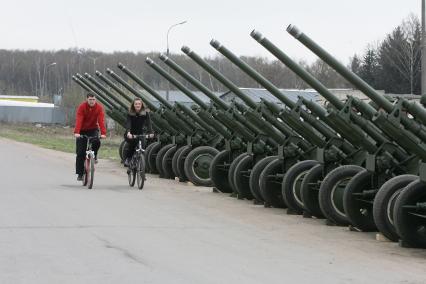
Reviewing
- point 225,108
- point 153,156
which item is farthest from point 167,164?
point 225,108

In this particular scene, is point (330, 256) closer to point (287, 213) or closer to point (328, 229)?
point (328, 229)

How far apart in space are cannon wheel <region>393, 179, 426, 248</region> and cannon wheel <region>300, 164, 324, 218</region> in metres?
2.56

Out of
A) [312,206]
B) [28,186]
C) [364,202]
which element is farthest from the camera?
[28,186]

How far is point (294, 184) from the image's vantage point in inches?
488

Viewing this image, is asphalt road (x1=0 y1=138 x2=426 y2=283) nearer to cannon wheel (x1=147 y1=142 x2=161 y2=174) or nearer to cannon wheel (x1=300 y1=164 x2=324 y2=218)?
cannon wheel (x1=300 y1=164 x2=324 y2=218)

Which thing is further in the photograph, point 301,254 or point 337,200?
point 337,200

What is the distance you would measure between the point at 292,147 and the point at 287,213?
1109mm

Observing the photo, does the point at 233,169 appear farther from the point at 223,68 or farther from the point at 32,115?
the point at 32,115

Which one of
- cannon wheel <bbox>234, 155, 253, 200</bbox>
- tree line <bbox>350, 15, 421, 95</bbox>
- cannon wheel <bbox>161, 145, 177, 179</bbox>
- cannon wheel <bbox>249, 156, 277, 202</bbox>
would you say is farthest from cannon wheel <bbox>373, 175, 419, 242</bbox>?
tree line <bbox>350, 15, 421, 95</bbox>

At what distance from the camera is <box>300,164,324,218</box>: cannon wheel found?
1170cm

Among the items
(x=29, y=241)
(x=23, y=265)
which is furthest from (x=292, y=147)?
(x=23, y=265)

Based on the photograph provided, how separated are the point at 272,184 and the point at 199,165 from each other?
15.4 feet

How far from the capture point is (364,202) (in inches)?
414

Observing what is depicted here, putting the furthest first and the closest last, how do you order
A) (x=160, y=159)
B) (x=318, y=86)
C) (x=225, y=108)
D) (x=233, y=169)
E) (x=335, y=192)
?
(x=160, y=159), (x=225, y=108), (x=233, y=169), (x=318, y=86), (x=335, y=192)
